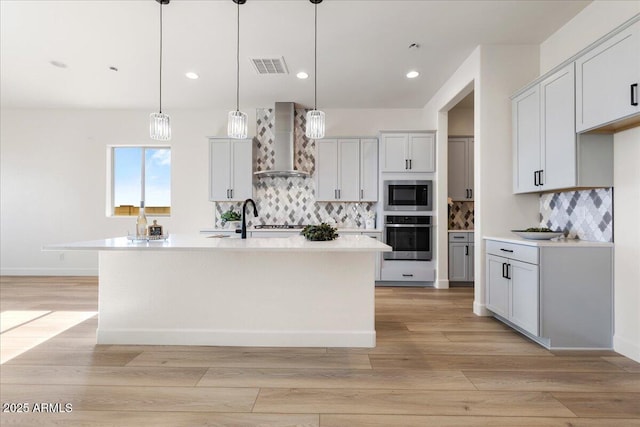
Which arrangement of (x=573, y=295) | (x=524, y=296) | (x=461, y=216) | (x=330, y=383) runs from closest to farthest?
(x=330, y=383)
(x=573, y=295)
(x=524, y=296)
(x=461, y=216)

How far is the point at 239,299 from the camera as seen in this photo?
2.65 m

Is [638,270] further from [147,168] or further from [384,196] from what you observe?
[147,168]

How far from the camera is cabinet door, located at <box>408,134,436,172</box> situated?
4.98 meters

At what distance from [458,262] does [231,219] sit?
346 centimetres

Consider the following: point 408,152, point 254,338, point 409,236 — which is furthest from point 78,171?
point 409,236

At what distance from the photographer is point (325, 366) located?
2.28 meters

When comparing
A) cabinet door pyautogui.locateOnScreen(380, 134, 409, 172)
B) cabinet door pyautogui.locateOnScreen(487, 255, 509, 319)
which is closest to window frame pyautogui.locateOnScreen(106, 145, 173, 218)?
cabinet door pyautogui.locateOnScreen(380, 134, 409, 172)

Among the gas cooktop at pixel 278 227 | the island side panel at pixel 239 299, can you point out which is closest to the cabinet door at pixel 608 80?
the island side panel at pixel 239 299

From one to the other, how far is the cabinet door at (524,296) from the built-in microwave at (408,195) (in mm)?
2068

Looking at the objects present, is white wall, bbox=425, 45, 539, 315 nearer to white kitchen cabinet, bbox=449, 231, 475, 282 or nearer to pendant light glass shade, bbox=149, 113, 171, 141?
white kitchen cabinet, bbox=449, 231, 475, 282

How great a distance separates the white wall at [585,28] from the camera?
247cm

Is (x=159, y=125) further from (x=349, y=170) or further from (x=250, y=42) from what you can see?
(x=349, y=170)

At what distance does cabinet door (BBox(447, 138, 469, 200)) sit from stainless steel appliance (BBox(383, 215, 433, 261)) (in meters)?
0.73

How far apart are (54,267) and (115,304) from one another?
4.03 metres
